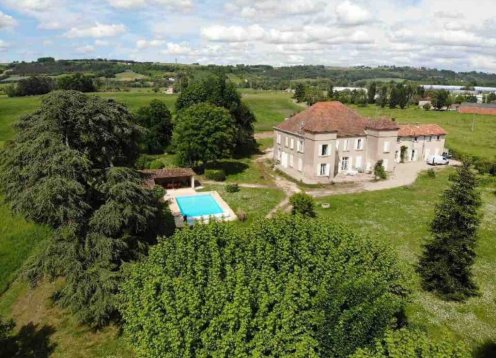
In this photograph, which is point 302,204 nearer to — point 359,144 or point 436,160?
point 359,144

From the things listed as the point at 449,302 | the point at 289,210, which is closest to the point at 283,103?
the point at 289,210

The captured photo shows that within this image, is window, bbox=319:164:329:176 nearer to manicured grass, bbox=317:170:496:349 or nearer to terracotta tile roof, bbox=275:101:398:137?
terracotta tile roof, bbox=275:101:398:137

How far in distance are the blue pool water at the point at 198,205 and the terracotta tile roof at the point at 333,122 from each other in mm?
14883

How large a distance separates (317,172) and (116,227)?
102ft

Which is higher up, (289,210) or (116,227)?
(116,227)

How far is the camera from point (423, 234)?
3039cm

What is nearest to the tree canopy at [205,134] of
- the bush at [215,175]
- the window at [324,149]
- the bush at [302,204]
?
the bush at [215,175]

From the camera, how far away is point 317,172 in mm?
44344

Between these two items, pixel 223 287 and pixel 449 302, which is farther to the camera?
pixel 449 302

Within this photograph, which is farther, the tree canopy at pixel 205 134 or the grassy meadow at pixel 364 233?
the tree canopy at pixel 205 134

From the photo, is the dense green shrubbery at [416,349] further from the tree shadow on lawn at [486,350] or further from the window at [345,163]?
the window at [345,163]

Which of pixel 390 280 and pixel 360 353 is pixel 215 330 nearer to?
pixel 360 353

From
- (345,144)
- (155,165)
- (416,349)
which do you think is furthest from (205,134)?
(416,349)

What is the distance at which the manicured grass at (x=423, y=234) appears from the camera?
61.9ft
